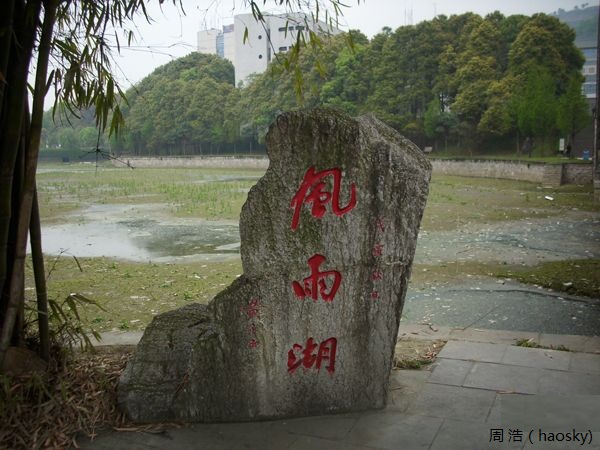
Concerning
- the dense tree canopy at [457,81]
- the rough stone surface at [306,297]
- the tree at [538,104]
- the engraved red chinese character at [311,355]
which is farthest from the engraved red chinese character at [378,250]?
the tree at [538,104]

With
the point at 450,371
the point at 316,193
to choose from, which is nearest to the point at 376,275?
A: the point at 316,193

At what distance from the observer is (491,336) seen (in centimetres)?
452

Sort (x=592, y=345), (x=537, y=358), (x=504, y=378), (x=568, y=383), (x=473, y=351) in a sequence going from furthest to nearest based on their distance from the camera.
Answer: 1. (x=592, y=345)
2. (x=473, y=351)
3. (x=537, y=358)
4. (x=504, y=378)
5. (x=568, y=383)

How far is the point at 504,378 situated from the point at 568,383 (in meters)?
0.36

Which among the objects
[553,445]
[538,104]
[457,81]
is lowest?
[553,445]

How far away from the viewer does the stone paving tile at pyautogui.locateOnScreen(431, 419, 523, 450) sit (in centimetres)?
268

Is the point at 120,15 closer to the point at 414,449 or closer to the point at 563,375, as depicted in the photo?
the point at 414,449

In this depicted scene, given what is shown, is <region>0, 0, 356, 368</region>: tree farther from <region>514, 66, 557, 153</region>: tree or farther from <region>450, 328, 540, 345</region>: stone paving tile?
<region>514, 66, 557, 153</region>: tree

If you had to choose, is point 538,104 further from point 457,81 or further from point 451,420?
point 451,420

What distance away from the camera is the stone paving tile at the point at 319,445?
2768 millimetres

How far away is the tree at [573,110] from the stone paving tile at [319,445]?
941 inches

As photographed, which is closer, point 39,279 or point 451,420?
point 451,420

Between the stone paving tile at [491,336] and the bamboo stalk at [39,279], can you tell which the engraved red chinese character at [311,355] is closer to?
the bamboo stalk at [39,279]

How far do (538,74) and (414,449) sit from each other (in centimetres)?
2580
